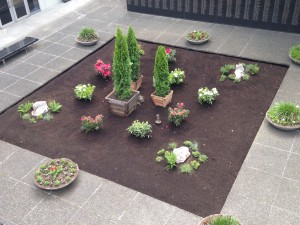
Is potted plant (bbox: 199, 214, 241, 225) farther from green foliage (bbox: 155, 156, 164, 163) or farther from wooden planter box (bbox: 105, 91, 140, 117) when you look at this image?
wooden planter box (bbox: 105, 91, 140, 117)

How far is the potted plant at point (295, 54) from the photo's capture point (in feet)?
49.0

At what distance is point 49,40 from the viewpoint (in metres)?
18.2

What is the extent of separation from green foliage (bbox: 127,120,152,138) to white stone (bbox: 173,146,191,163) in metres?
1.26

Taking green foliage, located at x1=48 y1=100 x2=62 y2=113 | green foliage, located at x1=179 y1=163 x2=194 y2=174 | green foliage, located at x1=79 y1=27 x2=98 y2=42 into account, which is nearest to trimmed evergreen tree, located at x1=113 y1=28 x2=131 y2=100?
green foliage, located at x1=48 y1=100 x2=62 y2=113

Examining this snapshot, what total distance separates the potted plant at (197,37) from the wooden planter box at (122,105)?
522 cm

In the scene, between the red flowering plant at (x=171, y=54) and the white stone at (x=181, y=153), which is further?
the red flowering plant at (x=171, y=54)

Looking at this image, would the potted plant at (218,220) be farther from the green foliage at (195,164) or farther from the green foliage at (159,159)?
the green foliage at (159,159)

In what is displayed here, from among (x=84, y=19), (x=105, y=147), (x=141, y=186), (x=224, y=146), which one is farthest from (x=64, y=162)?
(x=84, y=19)

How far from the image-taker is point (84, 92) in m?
13.5

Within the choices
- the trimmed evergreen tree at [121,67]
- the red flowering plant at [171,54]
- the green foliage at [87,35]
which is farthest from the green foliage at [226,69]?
the green foliage at [87,35]

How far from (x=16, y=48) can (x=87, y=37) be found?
3290 mm

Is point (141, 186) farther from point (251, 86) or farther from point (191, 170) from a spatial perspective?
point (251, 86)

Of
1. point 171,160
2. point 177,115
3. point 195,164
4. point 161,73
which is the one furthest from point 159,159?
point 161,73

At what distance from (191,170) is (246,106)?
3.83 m
